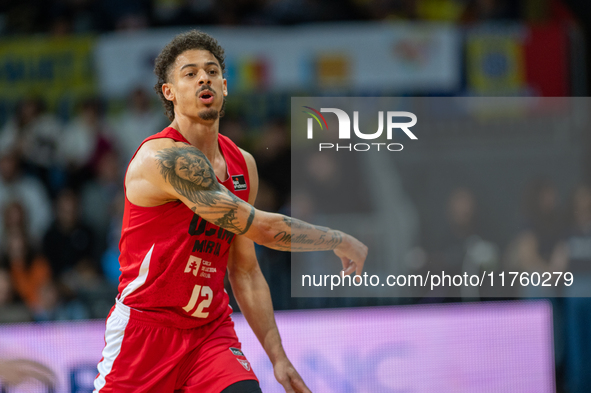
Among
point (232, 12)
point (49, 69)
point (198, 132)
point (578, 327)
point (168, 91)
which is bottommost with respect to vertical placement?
point (578, 327)

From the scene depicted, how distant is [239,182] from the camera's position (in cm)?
332

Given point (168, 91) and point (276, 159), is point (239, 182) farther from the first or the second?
point (276, 159)

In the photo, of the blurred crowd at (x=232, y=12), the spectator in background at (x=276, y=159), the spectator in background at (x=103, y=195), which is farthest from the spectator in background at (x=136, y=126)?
the spectator in background at (x=276, y=159)

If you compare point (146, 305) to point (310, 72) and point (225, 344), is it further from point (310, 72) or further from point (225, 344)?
point (310, 72)

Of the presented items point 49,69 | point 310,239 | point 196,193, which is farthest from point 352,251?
point 49,69

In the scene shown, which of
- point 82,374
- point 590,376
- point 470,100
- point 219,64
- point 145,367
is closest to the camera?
point 145,367

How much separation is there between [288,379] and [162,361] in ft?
2.08

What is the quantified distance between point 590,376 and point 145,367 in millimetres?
4206

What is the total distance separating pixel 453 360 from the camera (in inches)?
211

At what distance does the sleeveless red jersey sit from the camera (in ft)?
10.0

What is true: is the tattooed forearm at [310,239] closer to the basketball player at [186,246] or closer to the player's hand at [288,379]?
the basketball player at [186,246]

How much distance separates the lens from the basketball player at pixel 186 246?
294cm

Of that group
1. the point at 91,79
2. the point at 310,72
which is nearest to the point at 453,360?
the point at 310,72

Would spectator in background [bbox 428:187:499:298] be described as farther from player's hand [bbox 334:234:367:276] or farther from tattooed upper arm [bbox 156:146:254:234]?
tattooed upper arm [bbox 156:146:254:234]
